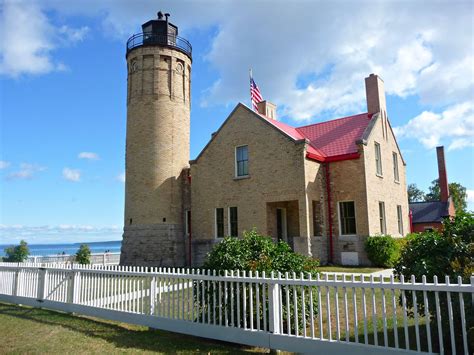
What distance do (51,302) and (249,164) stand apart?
1209 cm

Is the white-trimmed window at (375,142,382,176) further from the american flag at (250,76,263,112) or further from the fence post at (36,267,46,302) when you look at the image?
the fence post at (36,267,46,302)

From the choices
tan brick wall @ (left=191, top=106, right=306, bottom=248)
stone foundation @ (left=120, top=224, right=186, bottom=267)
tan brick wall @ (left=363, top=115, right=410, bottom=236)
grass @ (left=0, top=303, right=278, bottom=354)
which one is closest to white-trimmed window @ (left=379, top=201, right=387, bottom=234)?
tan brick wall @ (left=363, top=115, right=410, bottom=236)

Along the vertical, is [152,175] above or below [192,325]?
above

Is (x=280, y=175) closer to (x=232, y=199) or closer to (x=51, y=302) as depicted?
(x=232, y=199)

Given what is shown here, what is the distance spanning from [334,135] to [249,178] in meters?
5.36

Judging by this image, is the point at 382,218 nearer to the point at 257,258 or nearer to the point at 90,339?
the point at 257,258

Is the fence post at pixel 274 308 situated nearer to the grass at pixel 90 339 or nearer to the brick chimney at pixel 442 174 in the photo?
the grass at pixel 90 339

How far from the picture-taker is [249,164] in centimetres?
2000

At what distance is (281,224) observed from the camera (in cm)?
2031

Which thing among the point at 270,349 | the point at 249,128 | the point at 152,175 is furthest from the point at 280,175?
the point at 270,349

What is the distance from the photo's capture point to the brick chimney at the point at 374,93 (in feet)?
69.0

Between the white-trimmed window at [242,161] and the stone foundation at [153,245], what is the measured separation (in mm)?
5434

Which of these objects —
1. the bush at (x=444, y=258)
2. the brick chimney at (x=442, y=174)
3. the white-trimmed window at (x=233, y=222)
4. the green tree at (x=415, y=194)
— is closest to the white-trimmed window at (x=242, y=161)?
the white-trimmed window at (x=233, y=222)

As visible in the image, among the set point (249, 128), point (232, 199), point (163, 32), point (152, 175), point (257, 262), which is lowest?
point (257, 262)
